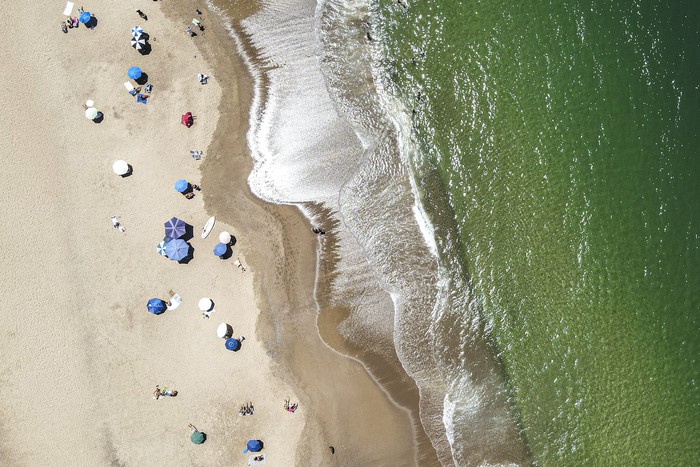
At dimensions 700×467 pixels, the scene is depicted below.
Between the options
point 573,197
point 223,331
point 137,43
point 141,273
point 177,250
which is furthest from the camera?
point 573,197

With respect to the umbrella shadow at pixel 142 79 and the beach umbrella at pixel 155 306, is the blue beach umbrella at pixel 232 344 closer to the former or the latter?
the beach umbrella at pixel 155 306

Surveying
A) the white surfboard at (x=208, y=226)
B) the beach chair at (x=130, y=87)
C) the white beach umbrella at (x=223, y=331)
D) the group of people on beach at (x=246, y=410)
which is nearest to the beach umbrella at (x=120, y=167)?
the beach chair at (x=130, y=87)

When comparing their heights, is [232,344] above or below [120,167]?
below

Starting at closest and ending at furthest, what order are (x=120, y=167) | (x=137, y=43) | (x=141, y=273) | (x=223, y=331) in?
(x=120, y=167) → (x=137, y=43) → (x=223, y=331) → (x=141, y=273)

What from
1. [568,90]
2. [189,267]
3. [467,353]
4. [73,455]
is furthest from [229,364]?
[568,90]

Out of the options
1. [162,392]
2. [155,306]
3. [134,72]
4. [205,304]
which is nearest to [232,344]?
[205,304]

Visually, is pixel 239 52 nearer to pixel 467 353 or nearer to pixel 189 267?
pixel 189 267

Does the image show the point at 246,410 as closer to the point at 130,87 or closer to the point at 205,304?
the point at 205,304
